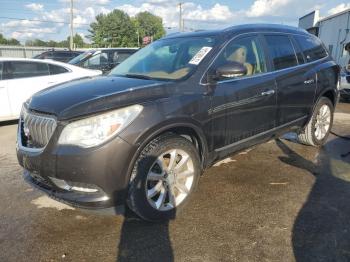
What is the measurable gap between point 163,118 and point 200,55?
1.04m

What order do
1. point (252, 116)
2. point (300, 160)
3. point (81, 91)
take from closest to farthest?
point (81, 91) → point (252, 116) → point (300, 160)

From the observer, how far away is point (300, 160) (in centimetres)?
548

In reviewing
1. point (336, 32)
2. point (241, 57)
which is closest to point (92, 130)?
point (241, 57)

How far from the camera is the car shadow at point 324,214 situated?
3098mm

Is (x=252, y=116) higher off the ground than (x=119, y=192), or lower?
higher

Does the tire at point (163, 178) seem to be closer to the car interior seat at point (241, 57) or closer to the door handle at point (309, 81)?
the car interior seat at point (241, 57)

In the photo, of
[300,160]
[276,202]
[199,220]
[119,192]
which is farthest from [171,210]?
[300,160]

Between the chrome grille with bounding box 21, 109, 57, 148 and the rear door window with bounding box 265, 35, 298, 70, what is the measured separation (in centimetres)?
287

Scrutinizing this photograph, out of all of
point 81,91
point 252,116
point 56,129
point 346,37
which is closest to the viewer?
point 56,129

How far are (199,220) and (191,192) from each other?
31 centimetres

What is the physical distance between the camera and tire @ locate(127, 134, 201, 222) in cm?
332

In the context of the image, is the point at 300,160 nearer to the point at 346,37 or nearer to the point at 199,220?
the point at 199,220

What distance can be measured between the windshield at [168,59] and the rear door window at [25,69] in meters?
4.46

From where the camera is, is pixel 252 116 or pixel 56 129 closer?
pixel 56 129
